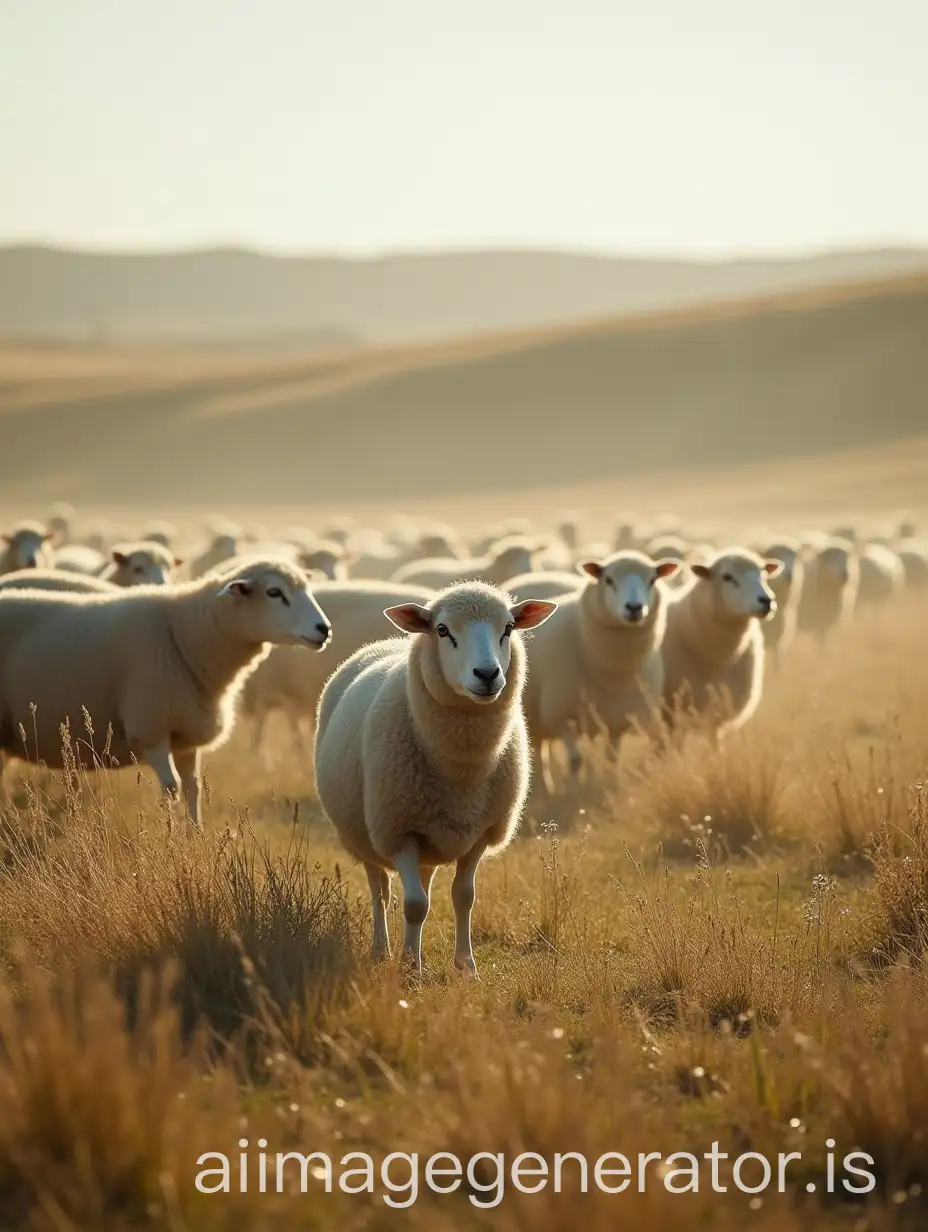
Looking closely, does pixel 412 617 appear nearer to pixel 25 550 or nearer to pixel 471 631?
pixel 471 631

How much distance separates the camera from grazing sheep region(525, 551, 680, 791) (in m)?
10.4

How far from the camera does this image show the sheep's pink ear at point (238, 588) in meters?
8.24

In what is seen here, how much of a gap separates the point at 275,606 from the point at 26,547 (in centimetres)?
570

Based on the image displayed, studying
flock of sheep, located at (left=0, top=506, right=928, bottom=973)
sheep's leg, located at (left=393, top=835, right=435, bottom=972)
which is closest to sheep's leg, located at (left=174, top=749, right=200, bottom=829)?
flock of sheep, located at (left=0, top=506, right=928, bottom=973)

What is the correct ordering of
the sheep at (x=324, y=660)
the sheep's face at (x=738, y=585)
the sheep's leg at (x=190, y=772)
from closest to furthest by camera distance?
1. the sheep's leg at (x=190, y=772)
2. the sheep's face at (x=738, y=585)
3. the sheep at (x=324, y=660)

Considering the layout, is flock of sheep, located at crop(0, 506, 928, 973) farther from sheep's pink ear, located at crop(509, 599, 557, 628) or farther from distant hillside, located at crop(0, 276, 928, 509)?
distant hillside, located at crop(0, 276, 928, 509)

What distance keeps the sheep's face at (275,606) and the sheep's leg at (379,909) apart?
2.12 metres

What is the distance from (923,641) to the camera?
17.4 meters

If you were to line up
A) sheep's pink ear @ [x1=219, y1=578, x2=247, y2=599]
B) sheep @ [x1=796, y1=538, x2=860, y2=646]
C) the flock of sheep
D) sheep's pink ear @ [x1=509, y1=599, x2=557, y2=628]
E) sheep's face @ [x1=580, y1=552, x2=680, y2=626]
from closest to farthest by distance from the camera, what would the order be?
the flock of sheep
sheep's pink ear @ [x1=509, y1=599, x2=557, y2=628]
sheep's pink ear @ [x1=219, y1=578, x2=247, y2=599]
sheep's face @ [x1=580, y1=552, x2=680, y2=626]
sheep @ [x1=796, y1=538, x2=860, y2=646]

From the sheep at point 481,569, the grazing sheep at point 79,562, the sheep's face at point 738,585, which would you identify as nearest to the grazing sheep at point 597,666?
the sheep's face at point 738,585

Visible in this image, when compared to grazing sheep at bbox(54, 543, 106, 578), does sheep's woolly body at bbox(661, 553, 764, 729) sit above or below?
below

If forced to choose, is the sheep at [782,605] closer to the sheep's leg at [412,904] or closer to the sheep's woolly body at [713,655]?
the sheep's woolly body at [713,655]

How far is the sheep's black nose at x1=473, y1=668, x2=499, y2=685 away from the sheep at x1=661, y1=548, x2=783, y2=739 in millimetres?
5371

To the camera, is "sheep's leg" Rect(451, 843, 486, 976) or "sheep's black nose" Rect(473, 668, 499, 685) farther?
"sheep's leg" Rect(451, 843, 486, 976)
